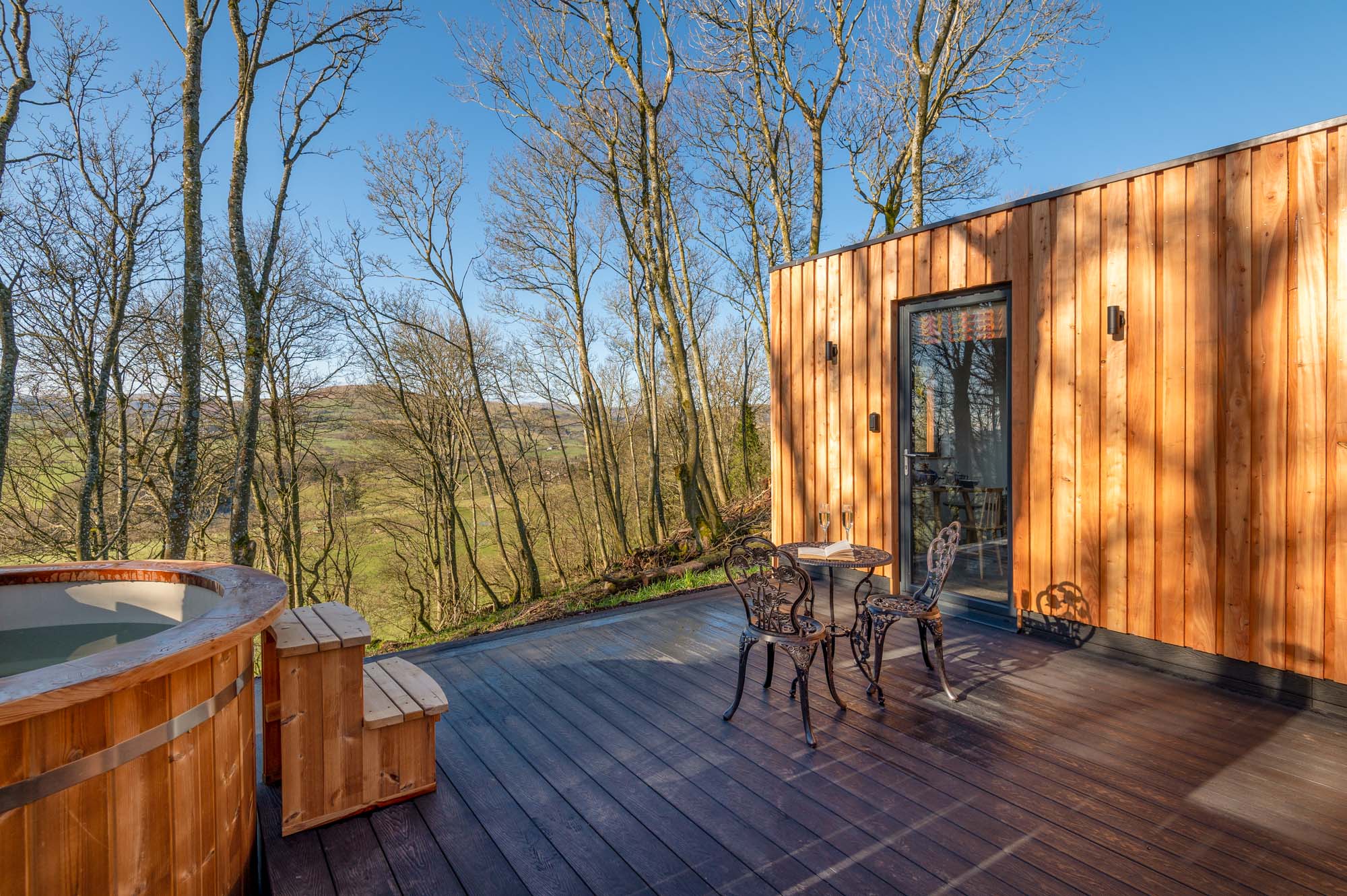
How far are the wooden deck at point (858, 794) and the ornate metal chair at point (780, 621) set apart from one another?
0.20 meters

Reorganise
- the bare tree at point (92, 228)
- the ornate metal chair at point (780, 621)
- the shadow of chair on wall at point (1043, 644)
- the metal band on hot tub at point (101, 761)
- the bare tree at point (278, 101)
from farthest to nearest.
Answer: the bare tree at point (92, 228) → the bare tree at point (278, 101) → the shadow of chair on wall at point (1043, 644) → the ornate metal chair at point (780, 621) → the metal band on hot tub at point (101, 761)

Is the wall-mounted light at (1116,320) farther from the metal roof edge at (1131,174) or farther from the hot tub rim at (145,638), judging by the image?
the hot tub rim at (145,638)

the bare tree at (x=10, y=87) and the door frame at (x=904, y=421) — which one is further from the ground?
the bare tree at (x=10, y=87)

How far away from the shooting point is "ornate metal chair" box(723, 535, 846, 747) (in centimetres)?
266

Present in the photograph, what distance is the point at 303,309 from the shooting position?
9016 millimetres

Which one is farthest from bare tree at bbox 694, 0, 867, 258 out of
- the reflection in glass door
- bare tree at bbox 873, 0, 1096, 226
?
the reflection in glass door

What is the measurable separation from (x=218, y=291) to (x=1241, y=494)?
408 inches

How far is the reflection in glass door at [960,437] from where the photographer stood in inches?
165

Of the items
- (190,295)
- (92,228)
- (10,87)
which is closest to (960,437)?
(190,295)

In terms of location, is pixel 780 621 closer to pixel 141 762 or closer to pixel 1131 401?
pixel 141 762

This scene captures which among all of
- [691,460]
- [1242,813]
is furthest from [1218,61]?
[1242,813]

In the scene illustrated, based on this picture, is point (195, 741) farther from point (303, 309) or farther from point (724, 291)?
point (724, 291)

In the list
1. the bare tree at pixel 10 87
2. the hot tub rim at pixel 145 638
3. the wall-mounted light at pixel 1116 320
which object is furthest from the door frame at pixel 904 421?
the bare tree at pixel 10 87

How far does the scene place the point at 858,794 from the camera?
2256 millimetres
